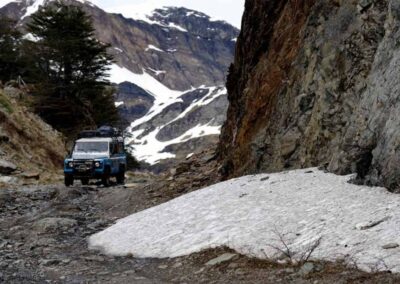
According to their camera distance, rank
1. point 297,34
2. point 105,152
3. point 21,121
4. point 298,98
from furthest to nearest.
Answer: point 21,121, point 105,152, point 297,34, point 298,98

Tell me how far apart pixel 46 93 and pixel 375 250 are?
4242cm

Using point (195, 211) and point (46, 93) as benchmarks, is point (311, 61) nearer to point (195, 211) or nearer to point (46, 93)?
point (195, 211)

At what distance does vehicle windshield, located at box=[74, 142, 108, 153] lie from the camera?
Result: 95.7 ft

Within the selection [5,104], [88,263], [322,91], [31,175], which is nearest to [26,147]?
[5,104]

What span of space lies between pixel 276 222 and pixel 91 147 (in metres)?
19.9

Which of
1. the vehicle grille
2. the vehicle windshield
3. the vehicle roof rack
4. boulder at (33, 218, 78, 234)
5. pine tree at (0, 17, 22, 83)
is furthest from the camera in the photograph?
pine tree at (0, 17, 22, 83)

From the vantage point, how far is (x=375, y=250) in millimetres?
→ 8094

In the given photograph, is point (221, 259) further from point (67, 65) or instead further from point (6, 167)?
point (67, 65)

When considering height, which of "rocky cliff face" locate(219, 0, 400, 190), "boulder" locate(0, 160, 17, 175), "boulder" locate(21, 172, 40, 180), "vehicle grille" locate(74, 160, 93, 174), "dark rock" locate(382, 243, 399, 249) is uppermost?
"rocky cliff face" locate(219, 0, 400, 190)

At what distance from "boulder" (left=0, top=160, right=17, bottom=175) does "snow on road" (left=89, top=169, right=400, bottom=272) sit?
18616 millimetres

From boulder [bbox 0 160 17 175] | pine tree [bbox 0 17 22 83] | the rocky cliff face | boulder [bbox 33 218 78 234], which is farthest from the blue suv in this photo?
pine tree [bbox 0 17 22 83]

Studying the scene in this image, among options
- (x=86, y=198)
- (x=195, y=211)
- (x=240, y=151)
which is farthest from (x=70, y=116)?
(x=195, y=211)

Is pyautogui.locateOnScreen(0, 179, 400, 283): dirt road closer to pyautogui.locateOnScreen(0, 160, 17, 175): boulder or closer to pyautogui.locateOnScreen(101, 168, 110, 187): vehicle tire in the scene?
pyautogui.locateOnScreen(101, 168, 110, 187): vehicle tire

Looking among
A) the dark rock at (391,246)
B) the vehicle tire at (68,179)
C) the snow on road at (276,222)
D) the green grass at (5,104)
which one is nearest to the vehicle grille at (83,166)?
the vehicle tire at (68,179)
